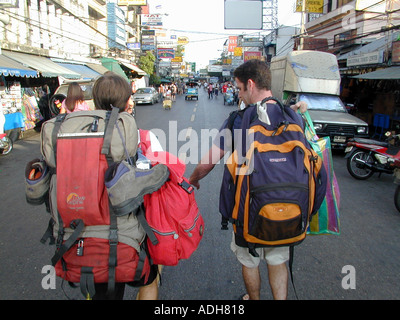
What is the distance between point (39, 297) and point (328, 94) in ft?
34.7

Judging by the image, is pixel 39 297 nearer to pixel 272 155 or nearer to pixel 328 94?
pixel 272 155

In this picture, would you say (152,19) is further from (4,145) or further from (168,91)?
(4,145)

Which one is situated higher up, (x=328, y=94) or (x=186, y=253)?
(x=328, y=94)

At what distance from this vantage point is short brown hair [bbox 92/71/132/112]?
1.83 meters

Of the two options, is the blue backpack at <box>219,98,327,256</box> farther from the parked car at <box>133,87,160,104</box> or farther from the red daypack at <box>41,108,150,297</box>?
the parked car at <box>133,87,160,104</box>

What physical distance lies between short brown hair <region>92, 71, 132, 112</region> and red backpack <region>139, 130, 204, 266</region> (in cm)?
47

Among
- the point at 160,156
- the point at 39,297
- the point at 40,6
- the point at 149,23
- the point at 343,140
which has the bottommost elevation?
the point at 39,297

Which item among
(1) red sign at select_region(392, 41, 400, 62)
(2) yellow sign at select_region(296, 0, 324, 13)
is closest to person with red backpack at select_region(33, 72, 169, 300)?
(1) red sign at select_region(392, 41, 400, 62)

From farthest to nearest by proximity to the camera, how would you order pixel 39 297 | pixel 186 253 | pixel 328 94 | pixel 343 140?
pixel 328 94, pixel 343 140, pixel 39 297, pixel 186 253

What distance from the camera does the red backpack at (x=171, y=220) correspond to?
171 centimetres

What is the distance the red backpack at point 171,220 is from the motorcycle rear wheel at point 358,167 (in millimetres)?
5894

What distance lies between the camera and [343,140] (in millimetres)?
9031

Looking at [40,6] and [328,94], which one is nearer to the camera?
[328,94]

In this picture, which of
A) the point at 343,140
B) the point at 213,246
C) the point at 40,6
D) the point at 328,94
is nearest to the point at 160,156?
the point at 213,246
